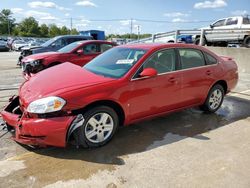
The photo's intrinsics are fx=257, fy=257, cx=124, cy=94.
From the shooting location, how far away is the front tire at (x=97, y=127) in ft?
11.6

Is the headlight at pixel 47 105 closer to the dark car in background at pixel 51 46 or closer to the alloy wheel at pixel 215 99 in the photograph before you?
the alloy wheel at pixel 215 99

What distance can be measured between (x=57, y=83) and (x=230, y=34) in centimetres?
1187

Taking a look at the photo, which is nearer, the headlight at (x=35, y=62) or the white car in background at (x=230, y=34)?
the headlight at (x=35, y=62)

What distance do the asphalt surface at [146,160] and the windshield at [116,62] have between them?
41.0 inches

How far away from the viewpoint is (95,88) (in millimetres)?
3566

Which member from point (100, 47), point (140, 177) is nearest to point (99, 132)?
point (140, 177)

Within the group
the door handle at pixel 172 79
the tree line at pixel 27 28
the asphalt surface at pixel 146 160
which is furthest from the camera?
the tree line at pixel 27 28

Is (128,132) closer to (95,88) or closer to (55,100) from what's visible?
(95,88)

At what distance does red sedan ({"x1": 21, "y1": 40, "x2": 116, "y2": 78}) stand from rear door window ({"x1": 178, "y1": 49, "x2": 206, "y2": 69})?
4966 mm

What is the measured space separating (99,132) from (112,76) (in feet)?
2.84

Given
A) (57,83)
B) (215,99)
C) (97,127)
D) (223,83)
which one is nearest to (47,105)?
(57,83)

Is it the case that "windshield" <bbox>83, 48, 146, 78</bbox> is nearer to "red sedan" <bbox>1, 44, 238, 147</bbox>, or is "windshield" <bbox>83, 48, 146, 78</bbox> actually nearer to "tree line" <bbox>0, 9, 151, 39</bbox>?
"red sedan" <bbox>1, 44, 238, 147</bbox>

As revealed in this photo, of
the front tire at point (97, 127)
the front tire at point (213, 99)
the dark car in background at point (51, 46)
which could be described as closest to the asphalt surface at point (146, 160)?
the front tire at point (97, 127)

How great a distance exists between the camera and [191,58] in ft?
16.0
